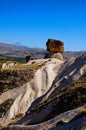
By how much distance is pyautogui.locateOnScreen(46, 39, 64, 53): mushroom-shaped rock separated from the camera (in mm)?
95000

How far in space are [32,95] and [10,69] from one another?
10.2 metres

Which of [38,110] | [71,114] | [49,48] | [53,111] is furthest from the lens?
[49,48]

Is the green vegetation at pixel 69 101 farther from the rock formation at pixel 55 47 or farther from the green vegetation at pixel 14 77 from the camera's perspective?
the rock formation at pixel 55 47

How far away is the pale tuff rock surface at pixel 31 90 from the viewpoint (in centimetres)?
6655

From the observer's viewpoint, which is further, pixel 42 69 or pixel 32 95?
pixel 42 69

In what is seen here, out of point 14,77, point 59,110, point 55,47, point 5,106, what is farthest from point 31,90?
point 59,110

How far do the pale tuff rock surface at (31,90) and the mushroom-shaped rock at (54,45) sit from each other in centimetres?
1542

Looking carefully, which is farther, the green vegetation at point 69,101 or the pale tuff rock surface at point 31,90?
the pale tuff rock surface at point 31,90

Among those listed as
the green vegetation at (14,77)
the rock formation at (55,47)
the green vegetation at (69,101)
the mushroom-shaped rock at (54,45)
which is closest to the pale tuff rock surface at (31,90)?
the green vegetation at (14,77)

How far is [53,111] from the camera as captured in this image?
32688 millimetres

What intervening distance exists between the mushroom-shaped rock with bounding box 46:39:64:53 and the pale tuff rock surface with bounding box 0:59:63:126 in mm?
15418

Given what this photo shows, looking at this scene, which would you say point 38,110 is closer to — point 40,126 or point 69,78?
point 40,126

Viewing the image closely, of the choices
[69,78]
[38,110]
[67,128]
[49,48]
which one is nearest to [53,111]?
[38,110]

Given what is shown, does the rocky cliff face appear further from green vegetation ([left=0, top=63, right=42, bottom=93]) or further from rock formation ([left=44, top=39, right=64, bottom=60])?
rock formation ([left=44, top=39, right=64, bottom=60])
